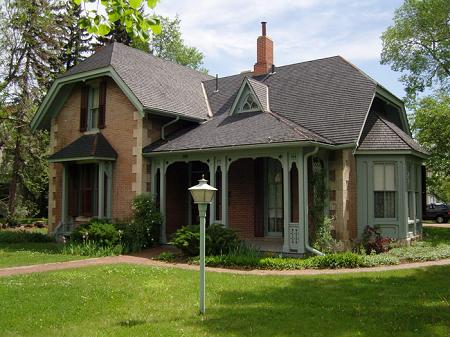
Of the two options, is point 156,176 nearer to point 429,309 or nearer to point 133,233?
point 133,233

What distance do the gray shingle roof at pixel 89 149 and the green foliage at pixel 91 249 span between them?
3.37 metres

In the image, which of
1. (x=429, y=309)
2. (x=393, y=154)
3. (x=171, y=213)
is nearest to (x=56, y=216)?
(x=171, y=213)

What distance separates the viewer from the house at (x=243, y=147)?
15.2 metres

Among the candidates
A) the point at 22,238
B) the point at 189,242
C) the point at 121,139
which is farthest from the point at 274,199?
the point at 22,238

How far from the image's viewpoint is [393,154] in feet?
52.1

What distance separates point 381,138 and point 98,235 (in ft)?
32.7

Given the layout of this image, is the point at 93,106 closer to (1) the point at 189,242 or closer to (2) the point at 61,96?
(2) the point at 61,96

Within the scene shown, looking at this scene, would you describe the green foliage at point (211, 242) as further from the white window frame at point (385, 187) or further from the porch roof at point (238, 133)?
the white window frame at point (385, 187)

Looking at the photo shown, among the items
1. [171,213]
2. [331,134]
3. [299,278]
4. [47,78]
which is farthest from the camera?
[47,78]

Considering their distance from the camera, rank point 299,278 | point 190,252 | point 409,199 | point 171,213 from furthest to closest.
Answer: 1. point 171,213
2. point 409,199
3. point 190,252
4. point 299,278

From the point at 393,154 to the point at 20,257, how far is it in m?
12.3

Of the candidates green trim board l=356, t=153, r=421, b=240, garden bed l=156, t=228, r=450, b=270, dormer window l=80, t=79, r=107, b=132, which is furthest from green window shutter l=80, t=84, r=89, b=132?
green trim board l=356, t=153, r=421, b=240

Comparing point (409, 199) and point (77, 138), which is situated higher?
point (77, 138)

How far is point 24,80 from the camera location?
28734 millimetres
